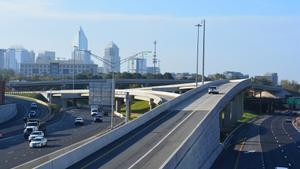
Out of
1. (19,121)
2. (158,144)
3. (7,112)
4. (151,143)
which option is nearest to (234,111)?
(19,121)

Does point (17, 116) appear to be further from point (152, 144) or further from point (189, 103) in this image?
point (152, 144)

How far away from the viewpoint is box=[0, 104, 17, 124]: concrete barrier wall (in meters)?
97.9

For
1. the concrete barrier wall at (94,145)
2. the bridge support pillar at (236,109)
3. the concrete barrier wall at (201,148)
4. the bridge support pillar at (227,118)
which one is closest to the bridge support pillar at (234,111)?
the bridge support pillar at (236,109)

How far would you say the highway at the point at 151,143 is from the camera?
38.8 m

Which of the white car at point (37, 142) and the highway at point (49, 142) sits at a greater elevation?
the white car at point (37, 142)

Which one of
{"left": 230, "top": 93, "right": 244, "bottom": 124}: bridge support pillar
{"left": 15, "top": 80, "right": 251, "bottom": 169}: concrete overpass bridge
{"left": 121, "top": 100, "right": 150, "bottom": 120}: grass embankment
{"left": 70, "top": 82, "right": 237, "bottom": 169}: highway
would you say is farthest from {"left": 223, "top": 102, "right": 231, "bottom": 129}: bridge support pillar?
{"left": 70, "top": 82, "right": 237, "bottom": 169}: highway

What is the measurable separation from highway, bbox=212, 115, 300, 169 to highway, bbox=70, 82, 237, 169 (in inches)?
208

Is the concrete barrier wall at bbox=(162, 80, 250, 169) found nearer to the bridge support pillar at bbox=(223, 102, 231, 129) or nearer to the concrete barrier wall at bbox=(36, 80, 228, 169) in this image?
the concrete barrier wall at bbox=(36, 80, 228, 169)

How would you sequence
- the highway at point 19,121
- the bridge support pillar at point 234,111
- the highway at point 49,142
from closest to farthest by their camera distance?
the highway at point 49,142, the highway at point 19,121, the bridge support pillar at point 234,111

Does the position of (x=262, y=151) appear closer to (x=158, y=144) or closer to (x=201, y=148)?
(x=201, y=148)

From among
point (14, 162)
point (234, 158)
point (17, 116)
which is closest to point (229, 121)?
point (17, 116)

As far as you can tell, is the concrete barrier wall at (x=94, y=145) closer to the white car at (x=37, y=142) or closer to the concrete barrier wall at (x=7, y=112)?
the white car at (x=37, y=142)

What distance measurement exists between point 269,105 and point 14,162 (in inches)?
5328

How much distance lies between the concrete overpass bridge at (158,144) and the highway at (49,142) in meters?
5.94
